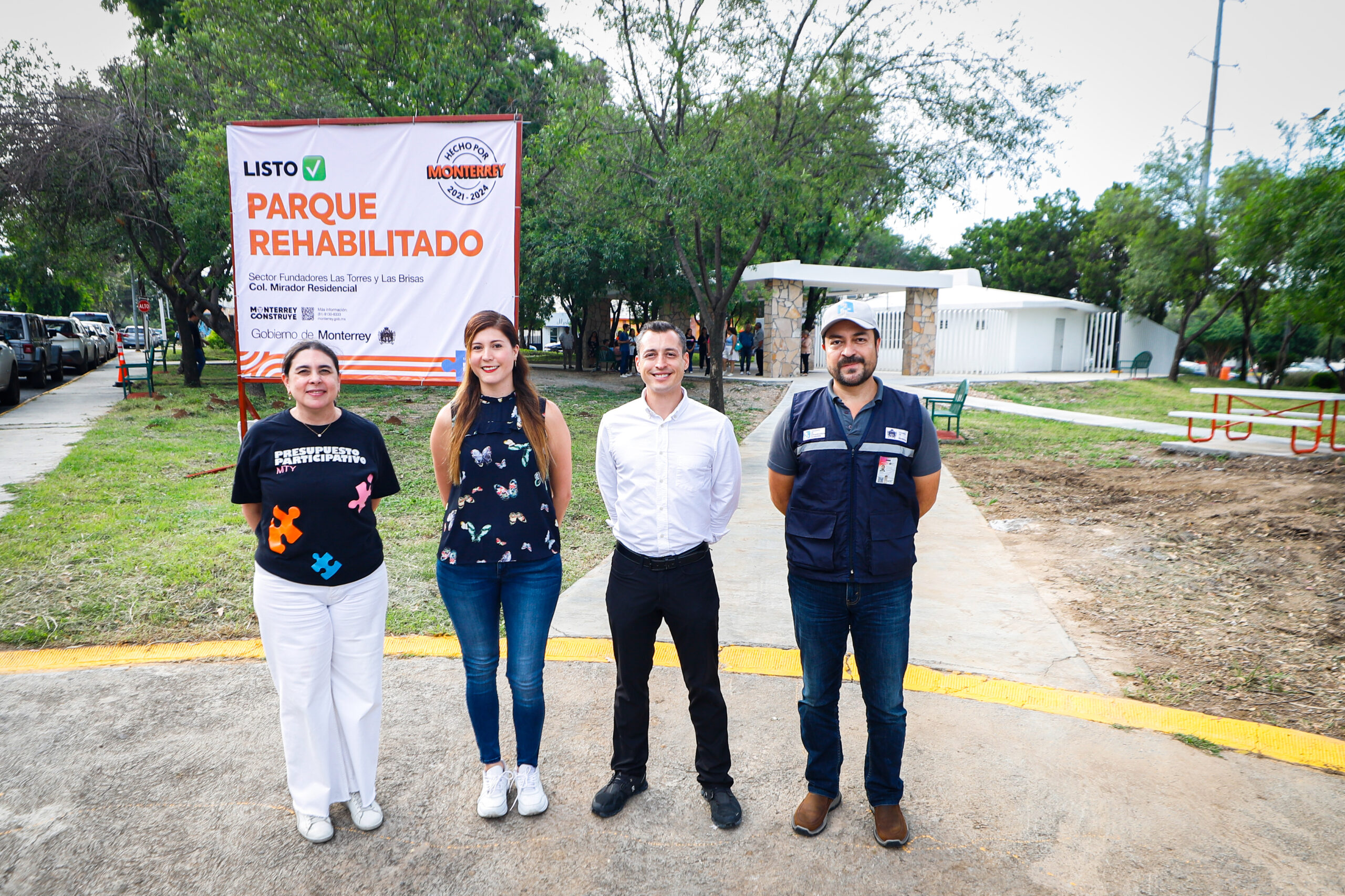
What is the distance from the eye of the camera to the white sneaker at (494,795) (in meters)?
2.95

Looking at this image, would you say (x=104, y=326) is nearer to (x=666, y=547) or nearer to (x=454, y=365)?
(x=454, y=365)

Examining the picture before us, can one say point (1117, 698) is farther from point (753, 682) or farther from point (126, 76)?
point (126, 76)

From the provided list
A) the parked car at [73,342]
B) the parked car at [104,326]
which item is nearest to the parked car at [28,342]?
the parked car at [73,342]

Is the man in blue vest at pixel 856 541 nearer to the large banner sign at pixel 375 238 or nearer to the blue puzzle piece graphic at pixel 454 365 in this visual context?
the large banner sign at pixel 375 238

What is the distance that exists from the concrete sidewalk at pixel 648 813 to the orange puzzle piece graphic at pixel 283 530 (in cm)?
100

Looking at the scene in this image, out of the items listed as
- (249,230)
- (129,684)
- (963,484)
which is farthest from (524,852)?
(963,484)

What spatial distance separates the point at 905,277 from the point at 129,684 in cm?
2537

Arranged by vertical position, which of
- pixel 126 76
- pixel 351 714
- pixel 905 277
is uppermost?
pixel 126 76

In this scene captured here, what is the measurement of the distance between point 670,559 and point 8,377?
1750 cm

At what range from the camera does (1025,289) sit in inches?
1687

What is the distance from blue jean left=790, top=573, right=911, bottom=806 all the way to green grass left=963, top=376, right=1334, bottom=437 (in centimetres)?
1400

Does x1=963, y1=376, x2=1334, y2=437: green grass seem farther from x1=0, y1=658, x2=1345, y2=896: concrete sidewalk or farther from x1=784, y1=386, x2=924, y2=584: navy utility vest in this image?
x1=784, y1=386, x2=924, y2=584: navy utility vest

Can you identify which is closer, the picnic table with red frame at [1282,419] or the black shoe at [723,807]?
the black shoe at [723,807]

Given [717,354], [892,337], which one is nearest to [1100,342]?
[892,337]
